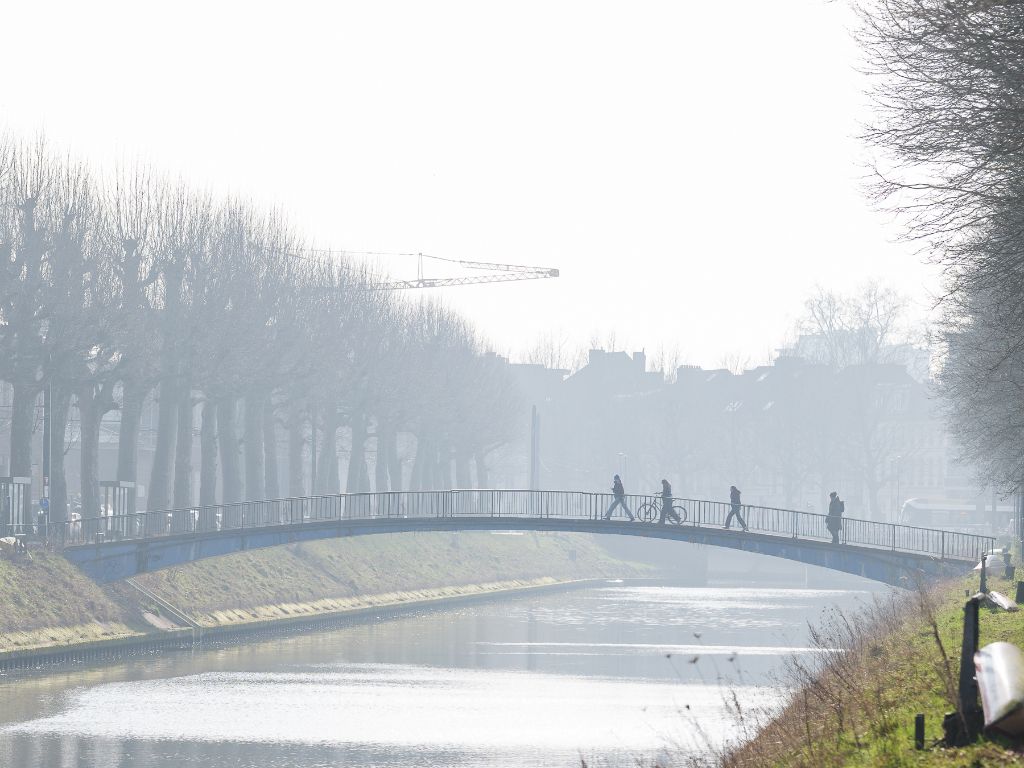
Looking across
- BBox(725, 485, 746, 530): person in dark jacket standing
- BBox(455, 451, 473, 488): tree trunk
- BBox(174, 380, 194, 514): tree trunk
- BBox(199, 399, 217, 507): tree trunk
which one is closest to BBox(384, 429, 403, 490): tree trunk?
BBox(455, 451, 473, 488): tree trunk

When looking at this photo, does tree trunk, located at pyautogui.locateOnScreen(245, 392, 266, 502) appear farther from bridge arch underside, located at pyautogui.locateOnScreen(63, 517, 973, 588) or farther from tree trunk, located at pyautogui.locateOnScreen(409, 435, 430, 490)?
tree trunk, located at pyautogui.locateOnScreen(409, 435, 430, 490)

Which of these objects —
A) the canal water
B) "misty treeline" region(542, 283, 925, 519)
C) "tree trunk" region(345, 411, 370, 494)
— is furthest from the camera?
"misty treeline" region(542, 283, 925, 519)

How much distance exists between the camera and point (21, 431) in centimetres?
5056

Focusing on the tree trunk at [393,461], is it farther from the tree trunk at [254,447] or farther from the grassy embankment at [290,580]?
the tree trunk at [254,447]

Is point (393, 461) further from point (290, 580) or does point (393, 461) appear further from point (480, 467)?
point (290, 580)

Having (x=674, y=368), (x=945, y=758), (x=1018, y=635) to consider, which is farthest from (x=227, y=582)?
(x=674, y=368)

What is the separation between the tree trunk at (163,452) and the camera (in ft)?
188

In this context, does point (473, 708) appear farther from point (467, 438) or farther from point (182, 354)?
point (467, 438)

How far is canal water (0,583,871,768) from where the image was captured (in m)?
31.9

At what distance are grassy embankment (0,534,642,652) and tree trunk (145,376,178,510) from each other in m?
2.57

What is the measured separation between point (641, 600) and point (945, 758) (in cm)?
6740

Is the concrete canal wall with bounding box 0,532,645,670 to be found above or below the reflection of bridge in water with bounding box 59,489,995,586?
below

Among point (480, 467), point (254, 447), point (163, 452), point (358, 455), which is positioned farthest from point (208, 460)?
point (480, 467)

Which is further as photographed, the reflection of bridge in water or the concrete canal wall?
the reflection of bridge in water
